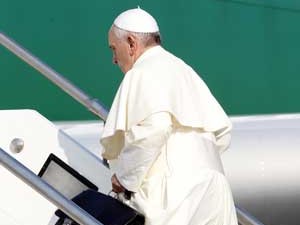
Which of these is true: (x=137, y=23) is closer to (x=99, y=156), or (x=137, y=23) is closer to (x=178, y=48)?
(x=99, y=156)

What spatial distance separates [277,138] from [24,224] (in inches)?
61.7

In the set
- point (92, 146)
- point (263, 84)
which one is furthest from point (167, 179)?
point (263, 84)

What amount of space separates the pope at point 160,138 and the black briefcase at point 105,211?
31mm

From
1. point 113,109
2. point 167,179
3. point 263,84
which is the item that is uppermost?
point 113,109

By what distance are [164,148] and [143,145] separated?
0.29 ft

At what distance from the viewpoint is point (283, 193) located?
387 centimetres

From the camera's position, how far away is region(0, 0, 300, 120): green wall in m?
3.80

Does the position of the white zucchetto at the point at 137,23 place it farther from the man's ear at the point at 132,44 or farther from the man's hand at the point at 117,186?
the man's hand at the point at 117,186

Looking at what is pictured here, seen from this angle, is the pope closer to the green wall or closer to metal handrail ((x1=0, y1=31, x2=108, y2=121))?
metal handrail ((x1=0, y1=31, x2=108, y2=121))

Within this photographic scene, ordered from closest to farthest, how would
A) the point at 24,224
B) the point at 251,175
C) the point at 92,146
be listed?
the point at 24,224
the point at 92,146
the point at 251,175

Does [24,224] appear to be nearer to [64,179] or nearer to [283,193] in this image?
[64,179]

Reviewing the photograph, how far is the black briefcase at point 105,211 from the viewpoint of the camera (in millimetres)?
2217

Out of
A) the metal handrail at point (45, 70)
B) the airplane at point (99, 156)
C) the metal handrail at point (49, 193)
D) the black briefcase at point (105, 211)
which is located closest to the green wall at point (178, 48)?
the airplane at point (99, 156)

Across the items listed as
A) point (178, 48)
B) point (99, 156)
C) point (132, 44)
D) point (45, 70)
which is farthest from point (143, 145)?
point (178, 48)
